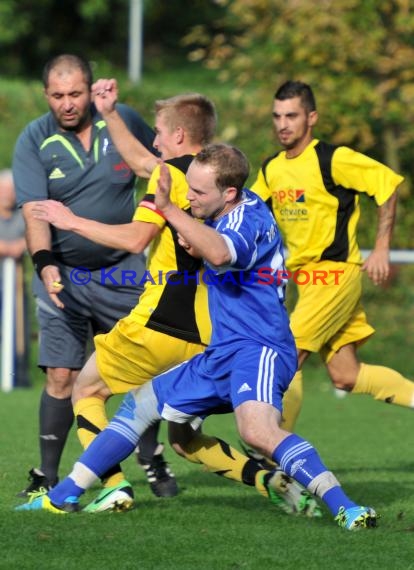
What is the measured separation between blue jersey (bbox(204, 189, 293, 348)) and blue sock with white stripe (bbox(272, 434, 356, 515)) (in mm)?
505

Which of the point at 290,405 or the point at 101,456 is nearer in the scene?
the point at 101,456

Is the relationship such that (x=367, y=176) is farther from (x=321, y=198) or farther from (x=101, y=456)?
(x=101, y=456)

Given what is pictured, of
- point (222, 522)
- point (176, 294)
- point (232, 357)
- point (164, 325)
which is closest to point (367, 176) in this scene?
point (176, 294)

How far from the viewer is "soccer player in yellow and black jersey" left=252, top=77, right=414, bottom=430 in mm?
7789

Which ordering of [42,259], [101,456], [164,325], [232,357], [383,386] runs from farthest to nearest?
[383,386] < [42,259] < [164,325] < [101,456] < [232,357]

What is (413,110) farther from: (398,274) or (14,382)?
(14,382)

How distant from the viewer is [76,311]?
7297 mm

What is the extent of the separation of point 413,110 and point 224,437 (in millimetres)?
8113

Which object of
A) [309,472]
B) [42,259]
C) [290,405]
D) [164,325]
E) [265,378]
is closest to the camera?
[309,472]

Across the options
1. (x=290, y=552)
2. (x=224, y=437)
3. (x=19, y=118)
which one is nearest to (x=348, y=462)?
(x=224, y=437)

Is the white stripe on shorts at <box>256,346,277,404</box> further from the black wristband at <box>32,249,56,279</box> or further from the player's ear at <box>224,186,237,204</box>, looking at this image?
the black wristband at <box>32,249,56,279</box>

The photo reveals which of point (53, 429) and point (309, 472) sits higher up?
point (309, 472)

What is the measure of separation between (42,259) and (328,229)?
190 centimetres

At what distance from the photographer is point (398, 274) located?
15016mm
